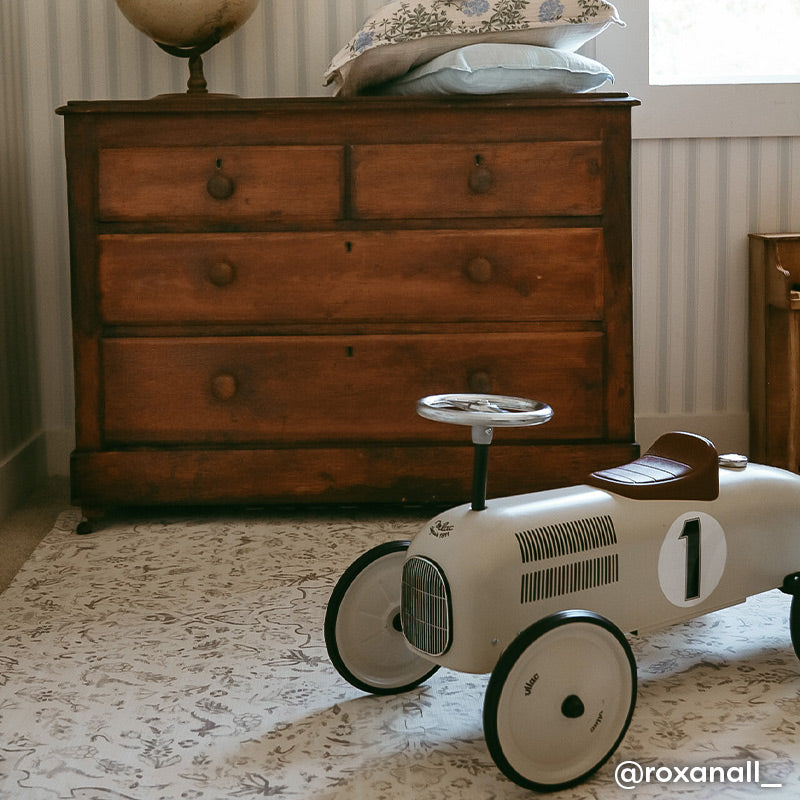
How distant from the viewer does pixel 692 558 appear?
143 cm

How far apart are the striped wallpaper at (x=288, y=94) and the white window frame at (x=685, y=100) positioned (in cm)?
4

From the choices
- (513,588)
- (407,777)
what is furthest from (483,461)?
(407,777)

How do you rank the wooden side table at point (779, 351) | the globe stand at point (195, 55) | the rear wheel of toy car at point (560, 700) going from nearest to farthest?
1. the rear wheel of toy car at point (560, 700)
2. the globe stand at point (195, 55)
3. the wooden side table at point (779, 351)

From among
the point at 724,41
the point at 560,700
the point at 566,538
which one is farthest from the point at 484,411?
the point at 724,41

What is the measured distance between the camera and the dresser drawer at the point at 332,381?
226 cm

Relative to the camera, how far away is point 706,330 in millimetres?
2873

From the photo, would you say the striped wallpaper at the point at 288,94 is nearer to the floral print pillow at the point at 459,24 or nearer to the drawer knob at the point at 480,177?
the floral print pillow at the point at 459,24

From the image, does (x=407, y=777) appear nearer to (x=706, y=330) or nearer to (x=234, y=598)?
(x=234, y=598)

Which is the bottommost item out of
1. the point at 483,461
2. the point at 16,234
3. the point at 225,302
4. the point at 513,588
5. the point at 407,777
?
the point at 407,777

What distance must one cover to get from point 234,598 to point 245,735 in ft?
1.73

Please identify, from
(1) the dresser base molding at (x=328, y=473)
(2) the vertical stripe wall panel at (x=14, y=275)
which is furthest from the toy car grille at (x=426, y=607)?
(2) the vertical stripe wall panel at (x=14, y=275)

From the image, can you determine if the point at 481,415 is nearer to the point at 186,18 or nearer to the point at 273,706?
the point at 273,706

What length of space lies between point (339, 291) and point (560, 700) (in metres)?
1.25

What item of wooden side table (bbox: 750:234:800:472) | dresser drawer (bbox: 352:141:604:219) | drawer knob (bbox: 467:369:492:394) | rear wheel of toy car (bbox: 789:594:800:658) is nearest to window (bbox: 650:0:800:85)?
wooden side table (bbox: 750:234:800:472)
